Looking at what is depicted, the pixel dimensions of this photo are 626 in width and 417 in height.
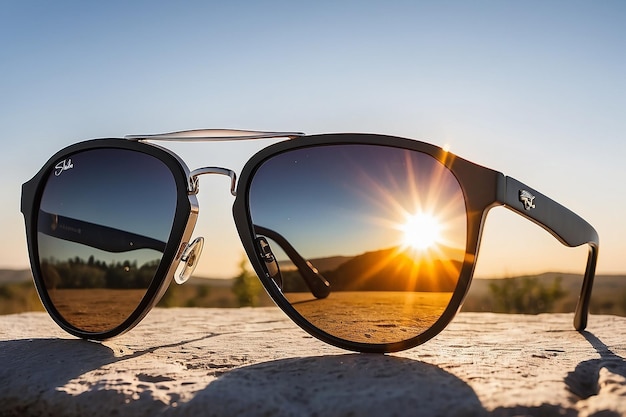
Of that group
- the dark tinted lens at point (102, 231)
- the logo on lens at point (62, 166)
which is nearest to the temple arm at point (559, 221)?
the dark tinted lens at point (102, 231)

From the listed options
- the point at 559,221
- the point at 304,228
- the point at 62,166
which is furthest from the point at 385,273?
the point at 62,166

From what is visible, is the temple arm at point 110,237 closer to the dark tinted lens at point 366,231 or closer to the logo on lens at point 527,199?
the dark tinted lens at point 366,231

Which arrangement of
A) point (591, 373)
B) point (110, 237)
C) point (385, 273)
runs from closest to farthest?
point (591, 373)
point (385, 273)
point (110, 237)

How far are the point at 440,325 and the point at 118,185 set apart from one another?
796 mm

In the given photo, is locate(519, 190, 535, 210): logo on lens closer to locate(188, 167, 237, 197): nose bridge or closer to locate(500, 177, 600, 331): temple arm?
locate(500, 177, 600, 331): temple arm

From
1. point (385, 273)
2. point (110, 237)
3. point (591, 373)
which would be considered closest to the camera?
point (591, 373)

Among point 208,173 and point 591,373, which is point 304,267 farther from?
point 591,373

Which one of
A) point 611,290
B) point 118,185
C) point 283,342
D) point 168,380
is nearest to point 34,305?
point 118,185

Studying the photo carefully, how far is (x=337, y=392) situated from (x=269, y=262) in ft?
1.63

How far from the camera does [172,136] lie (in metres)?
1.47

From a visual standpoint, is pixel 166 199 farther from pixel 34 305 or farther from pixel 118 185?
pixel 34 305

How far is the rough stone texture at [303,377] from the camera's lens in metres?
0.75

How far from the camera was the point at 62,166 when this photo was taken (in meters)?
1.46

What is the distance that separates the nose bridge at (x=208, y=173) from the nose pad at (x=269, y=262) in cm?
13
